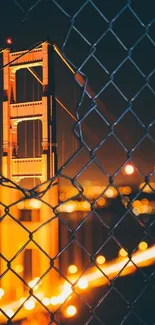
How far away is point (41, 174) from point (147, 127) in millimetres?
8375

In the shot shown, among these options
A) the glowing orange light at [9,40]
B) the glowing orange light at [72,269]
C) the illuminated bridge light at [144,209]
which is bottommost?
the glowing orange light at [72,269]

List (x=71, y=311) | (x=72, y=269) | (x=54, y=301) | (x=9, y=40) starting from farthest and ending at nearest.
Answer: (x=72, y=269)
(x=9, y=40)
(x=54, y=301)
(x=71, y=311)

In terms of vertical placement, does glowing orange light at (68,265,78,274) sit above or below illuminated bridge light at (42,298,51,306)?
above

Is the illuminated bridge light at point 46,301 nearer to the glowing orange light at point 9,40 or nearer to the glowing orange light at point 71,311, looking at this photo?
the glowing orange light at point 71,311

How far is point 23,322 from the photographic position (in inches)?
342

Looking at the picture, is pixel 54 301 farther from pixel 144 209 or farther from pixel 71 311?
pixel 144 209

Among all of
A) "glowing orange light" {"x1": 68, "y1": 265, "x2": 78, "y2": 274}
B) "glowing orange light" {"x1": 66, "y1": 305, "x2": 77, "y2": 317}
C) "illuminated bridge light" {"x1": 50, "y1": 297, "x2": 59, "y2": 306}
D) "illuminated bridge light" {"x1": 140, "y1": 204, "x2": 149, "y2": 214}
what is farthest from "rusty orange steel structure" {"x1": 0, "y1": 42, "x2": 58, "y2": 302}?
"illuminated bridge light" {"x1": 140, "y1": 204, "x2": 149, "y2": 214}

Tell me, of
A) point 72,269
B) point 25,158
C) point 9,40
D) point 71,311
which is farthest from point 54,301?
point 9,40

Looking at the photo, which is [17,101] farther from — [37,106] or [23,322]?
[23,322]

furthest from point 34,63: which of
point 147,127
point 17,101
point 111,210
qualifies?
point 147,127

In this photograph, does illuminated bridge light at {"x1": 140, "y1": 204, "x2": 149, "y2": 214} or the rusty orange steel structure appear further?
illuminated bridge light at {"x1": 140, "y1": 204, "x2": 149, "y2": 214}

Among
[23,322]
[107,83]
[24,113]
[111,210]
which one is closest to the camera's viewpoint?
[107,83]

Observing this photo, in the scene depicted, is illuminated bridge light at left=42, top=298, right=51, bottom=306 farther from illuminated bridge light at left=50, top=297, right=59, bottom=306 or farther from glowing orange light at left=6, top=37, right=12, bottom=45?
glowing orange light at left=6, top=37, right=12, bottom=45

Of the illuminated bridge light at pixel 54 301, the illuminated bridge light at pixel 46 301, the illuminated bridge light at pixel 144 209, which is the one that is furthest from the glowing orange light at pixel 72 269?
the illuminated bridge light at pixel 144 209
